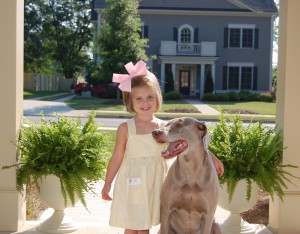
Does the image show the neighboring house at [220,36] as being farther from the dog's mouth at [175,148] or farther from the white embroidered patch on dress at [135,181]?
the dog's mouth at [175,148]

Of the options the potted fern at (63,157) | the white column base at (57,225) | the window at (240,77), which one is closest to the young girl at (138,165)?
the potted fern at (63,157)

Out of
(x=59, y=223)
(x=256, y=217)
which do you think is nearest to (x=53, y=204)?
(x=59, y=223)

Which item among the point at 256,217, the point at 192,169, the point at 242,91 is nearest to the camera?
the point at 192,169

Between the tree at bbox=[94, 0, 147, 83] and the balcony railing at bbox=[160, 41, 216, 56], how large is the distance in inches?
188

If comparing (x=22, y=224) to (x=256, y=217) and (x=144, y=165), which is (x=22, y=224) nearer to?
(x=144, y=165)

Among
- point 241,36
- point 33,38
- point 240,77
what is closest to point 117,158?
point 240,77

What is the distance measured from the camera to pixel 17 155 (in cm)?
466

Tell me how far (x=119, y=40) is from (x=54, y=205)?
65.5 feet

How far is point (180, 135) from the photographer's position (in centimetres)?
308

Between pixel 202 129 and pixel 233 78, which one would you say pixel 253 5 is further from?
pixel 202 129

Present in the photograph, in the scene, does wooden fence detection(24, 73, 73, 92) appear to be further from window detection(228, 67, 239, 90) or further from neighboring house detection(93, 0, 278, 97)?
window detection(228, 67, 239, 90)

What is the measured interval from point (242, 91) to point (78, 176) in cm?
2566

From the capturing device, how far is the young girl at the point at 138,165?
3613 mm

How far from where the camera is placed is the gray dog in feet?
10.4
